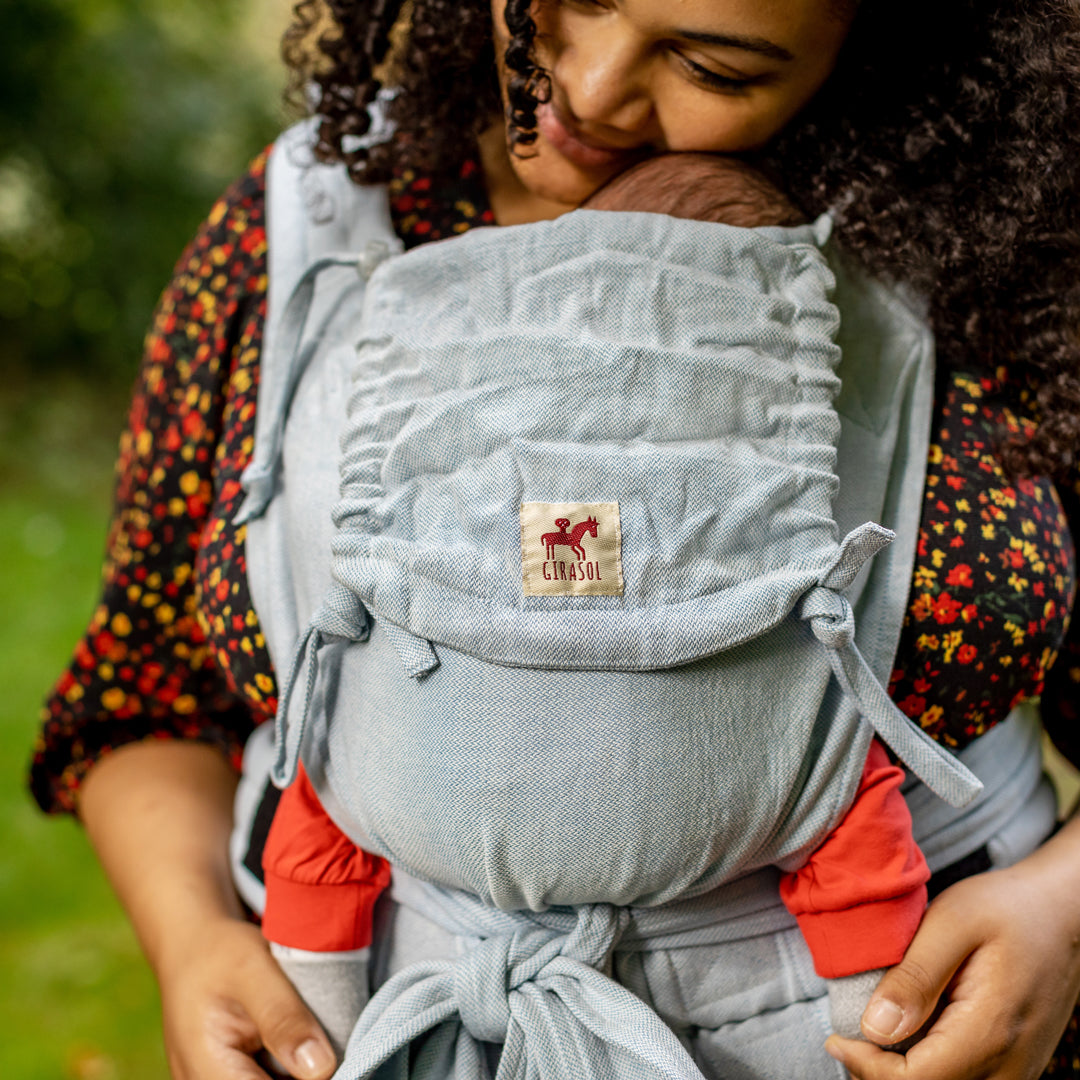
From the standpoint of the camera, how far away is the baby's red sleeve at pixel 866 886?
3.02 feet

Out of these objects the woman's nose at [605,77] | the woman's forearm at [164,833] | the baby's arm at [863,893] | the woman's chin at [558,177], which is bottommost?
the woman's forearm at [164,833]

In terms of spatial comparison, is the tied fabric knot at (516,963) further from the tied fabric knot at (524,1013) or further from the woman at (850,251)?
the woman at (850,251)

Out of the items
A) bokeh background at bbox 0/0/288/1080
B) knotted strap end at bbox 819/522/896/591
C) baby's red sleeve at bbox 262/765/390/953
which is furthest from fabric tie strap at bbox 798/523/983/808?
bokeh background at bbox 0/0/288/1080

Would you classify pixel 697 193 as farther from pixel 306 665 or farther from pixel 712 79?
pixel 306 665

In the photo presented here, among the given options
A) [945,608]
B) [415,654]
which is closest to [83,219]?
[415,654]

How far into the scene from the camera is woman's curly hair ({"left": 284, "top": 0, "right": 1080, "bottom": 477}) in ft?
3.59

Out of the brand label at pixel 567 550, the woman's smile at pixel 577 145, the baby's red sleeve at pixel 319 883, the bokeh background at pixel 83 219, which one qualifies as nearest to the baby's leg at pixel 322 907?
the baby's red sleeve at pixel 319 883

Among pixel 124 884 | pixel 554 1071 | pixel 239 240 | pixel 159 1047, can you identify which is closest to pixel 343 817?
pixel 554 1071

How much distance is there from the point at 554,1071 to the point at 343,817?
0.93 ft

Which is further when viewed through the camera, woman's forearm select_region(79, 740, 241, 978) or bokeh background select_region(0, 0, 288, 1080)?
bokeh background select_region(0, 0, 288, 1080)

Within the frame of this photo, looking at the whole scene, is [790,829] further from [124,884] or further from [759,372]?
[124,884]

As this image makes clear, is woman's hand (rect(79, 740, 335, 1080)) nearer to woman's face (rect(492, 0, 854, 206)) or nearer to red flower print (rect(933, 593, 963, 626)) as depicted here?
red flower print (rect(933, 593, 963, 626))

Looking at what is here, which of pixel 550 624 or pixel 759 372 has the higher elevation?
pixel 759 372

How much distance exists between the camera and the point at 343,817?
3.20 feet
